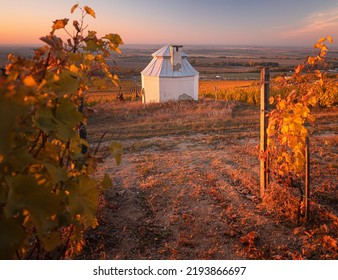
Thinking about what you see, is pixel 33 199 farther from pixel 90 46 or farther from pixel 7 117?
pixel 90 46

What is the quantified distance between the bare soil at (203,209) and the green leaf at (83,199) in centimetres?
186

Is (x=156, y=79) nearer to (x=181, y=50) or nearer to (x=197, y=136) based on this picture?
(x=181, y=50)

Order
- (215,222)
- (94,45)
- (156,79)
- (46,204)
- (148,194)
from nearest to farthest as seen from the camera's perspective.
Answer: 1. (46,204)
2. (94,45)
3. (215,222)
4. (148,194)
5. (156,79)

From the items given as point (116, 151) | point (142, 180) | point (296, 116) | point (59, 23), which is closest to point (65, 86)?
point (116, 151)

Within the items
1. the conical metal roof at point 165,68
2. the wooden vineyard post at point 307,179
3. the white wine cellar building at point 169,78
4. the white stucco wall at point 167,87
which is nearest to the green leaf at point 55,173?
the wooden vineyard post at point 307,179

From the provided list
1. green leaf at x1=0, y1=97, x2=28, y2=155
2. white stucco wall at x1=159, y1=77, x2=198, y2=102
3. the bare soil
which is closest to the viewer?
green leaf at x1=0, y1=97, x2=28, y2=155

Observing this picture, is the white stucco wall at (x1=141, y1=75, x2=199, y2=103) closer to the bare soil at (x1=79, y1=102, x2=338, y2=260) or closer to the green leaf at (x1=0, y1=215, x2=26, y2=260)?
the bare soil at (x1=79, y1=102, x2=338, y2=260)

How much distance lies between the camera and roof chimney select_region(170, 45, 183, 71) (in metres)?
20.0

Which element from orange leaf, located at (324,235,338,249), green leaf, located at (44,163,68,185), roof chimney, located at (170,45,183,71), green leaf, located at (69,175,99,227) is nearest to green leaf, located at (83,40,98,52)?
green leaf, located at (69,175,99,227)

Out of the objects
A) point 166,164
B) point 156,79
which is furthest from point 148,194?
point 156,79

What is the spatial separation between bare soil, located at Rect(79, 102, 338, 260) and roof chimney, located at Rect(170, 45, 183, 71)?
1161cm
